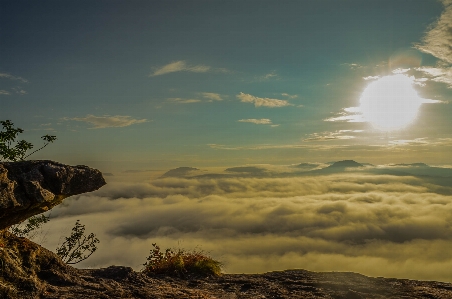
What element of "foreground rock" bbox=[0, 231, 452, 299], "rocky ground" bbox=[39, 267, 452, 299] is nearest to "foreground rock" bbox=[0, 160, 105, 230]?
"foreground rock" bbox=[0, 231, 452, 299]

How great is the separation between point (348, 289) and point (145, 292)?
23.6ft

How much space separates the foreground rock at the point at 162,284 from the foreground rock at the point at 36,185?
130 cm

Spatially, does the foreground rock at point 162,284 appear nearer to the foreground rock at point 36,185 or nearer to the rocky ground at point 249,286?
the rocky ground at point 249,286

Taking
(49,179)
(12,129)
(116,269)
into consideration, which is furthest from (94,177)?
(12,129)

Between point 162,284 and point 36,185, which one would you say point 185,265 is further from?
point 36,185

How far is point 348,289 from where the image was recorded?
13086mm

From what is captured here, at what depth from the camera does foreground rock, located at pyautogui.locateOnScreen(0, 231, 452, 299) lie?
1023cm

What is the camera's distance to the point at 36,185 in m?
10.7

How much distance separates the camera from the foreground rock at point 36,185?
10172mm

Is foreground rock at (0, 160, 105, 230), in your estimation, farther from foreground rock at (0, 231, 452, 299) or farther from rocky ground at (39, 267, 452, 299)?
rocky ground at (39, 267, 452, 299)

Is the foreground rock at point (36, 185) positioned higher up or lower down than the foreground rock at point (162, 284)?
higher up

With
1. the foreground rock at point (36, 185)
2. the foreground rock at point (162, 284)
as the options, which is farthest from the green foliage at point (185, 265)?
the foreground rock at point (36, 185)

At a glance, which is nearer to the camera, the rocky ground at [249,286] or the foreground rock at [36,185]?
the foreground rock at [36,185]

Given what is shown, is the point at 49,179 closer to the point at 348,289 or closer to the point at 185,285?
the point at 185,285
